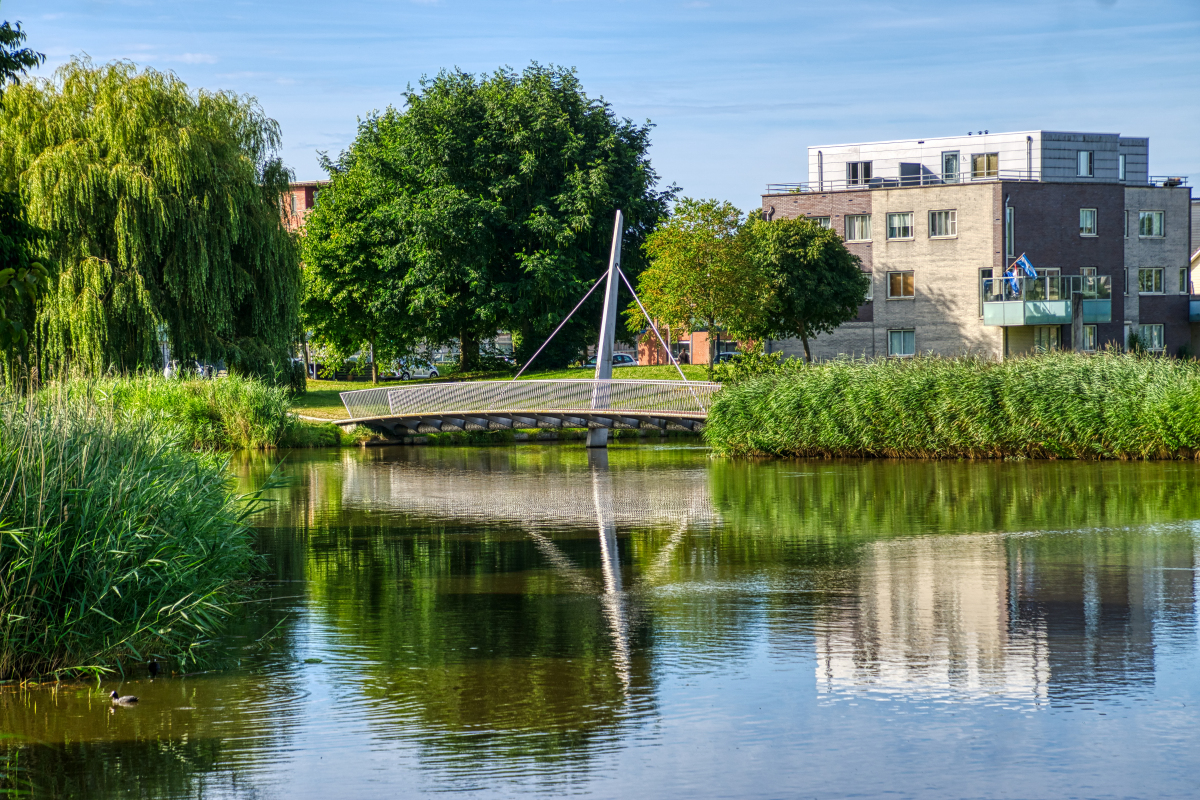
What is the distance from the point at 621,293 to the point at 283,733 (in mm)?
46291

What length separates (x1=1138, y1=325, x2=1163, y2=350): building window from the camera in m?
62.1

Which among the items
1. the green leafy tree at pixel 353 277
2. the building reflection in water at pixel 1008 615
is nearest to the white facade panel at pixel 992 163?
the green leafy tree at pixel 353 277

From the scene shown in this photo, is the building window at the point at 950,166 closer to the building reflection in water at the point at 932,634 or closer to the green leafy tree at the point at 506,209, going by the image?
the green leafy tree at the point at 506,209

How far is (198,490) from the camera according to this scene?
11609mm

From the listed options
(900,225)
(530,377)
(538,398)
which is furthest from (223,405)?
(900,225)

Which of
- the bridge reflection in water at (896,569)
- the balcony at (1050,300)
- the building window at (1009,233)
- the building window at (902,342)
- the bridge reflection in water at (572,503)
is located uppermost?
the building window at (1009,233)

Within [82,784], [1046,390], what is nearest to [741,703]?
[82,784]

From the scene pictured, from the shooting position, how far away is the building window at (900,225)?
6097cm

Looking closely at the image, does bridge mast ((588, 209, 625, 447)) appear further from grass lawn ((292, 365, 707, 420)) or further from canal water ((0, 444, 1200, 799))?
canal water ((0, 444, 1200, 799))

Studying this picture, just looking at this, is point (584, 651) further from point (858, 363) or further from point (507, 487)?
point (858, 363)

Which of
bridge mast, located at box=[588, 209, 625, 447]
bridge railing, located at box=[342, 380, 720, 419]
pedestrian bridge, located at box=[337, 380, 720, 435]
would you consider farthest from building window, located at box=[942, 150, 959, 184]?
bridge railing, located at box=[342, 380, 720, 419]

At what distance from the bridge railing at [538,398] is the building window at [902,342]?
1170 inches

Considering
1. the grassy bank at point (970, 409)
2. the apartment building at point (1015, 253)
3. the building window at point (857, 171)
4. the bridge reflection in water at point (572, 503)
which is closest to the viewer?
the bridge reflection in water at point (572, 503)

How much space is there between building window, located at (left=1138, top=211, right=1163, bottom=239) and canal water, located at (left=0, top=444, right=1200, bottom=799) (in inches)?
1974
